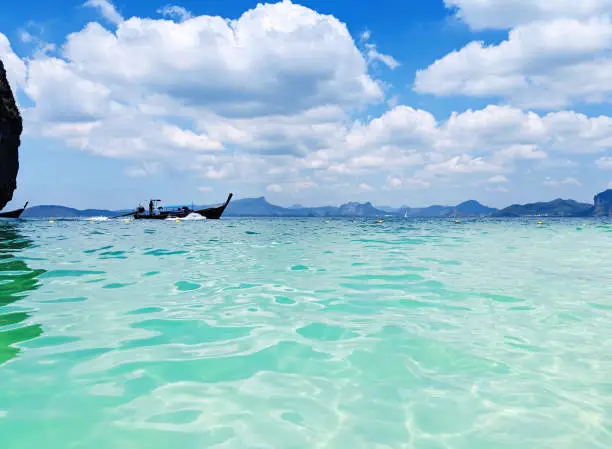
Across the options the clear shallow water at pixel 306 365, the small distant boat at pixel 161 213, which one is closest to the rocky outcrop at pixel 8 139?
the small distant boat at pixel 161 213

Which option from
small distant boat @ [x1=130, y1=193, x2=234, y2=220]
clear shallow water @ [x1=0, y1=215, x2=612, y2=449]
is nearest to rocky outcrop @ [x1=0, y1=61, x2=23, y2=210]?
small distant boat @ [x1=130, y1=193, x2=234, y2=220]

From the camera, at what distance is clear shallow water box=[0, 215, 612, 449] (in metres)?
3.90

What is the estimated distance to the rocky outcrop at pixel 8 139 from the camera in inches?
2564

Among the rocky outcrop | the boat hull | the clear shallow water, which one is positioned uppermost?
the rocky outcrop

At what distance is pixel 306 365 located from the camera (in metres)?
5.48

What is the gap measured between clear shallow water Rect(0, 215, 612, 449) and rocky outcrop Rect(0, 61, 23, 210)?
224 feet

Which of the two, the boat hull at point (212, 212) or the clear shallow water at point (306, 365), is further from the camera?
the boat hull at point (212, 212)

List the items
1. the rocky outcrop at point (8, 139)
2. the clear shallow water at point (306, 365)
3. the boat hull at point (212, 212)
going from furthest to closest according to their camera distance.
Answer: the boat hull at point (212, 212)
the rocky outcrop at point (8, 139)
the clear shallow water at point (306, 365)

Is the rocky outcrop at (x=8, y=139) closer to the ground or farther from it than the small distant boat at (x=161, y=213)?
farther from it

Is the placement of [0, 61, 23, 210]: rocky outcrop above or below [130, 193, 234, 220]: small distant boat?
above

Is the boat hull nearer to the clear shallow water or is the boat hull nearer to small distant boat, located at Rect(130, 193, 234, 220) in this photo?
small distant boat, located at Rect(130, 193, 234, 220)

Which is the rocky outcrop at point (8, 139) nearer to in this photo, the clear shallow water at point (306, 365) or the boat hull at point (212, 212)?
the boat hull at point (212, 212)

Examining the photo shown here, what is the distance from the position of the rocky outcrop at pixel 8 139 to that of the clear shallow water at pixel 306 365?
68311 mm

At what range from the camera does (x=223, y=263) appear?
53.0 feet
